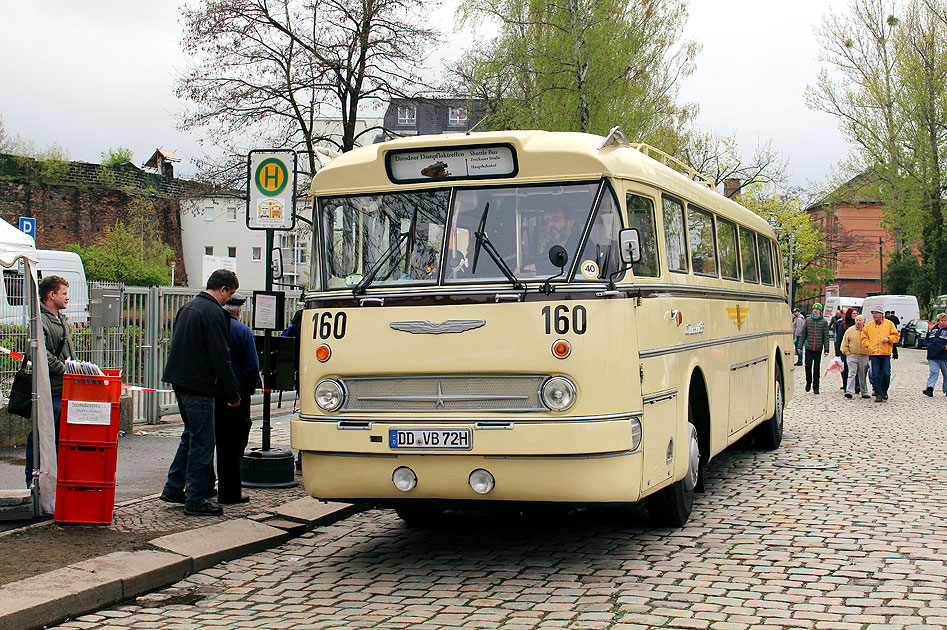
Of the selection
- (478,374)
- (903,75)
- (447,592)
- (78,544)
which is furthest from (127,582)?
(903,75)

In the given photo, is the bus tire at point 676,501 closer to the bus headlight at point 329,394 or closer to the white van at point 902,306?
the bus headlight at point 329,394

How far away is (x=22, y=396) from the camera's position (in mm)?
8141

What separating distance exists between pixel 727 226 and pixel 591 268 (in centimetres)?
443

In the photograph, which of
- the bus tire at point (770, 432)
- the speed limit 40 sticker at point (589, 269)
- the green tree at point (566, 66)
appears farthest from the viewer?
the green tree at point (566, 66)

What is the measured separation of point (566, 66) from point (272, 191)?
2459 cm

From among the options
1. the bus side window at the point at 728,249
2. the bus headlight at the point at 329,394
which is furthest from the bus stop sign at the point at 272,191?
the bus side window at the point at 728,249

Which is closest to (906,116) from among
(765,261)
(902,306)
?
(902,306)

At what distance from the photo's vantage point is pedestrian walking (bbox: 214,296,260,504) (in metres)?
8.73

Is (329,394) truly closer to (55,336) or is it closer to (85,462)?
(85,462)

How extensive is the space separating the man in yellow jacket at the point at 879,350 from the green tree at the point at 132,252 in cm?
4112

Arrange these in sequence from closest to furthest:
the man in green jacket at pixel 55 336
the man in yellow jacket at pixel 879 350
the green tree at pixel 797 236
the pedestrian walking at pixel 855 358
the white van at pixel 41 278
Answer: the man in green jacket at pixel 55 336 → the white van at pixel 41 278 → the man in yellow jacket at pixel 879 350 → the pedestrian walking at pixel 855 358 → the green tree at pixel 797 236

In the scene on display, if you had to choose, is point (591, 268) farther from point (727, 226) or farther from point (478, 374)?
point (727, 226)

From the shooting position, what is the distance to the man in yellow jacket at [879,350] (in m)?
19.9

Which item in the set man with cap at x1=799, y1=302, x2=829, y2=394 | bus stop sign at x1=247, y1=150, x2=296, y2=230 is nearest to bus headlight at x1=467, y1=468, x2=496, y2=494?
bus stop sign at x1=247, y1=150, x2=296, y2=230
